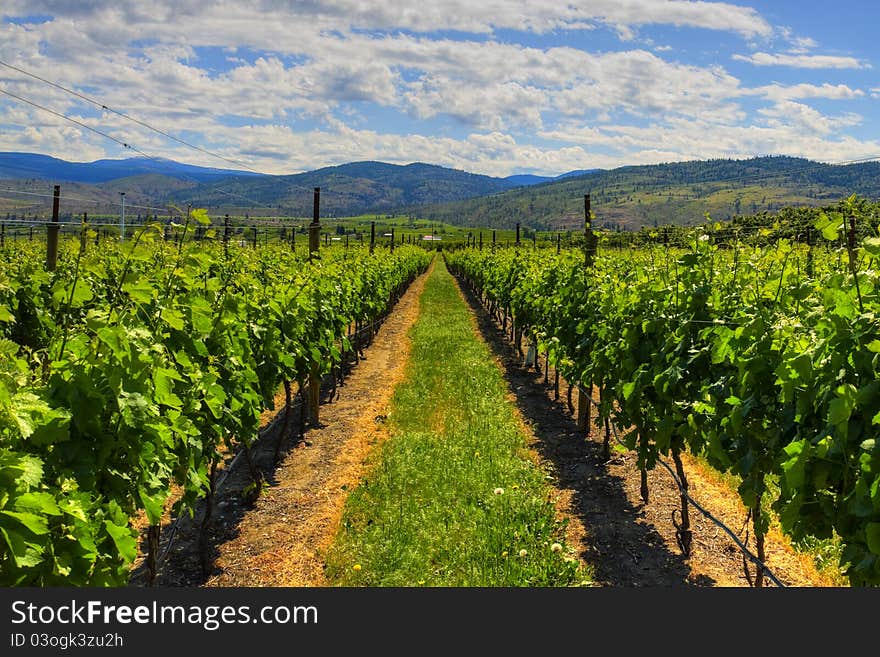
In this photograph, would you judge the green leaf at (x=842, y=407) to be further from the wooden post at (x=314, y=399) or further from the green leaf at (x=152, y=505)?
the wooden post at (x=314, y=399)

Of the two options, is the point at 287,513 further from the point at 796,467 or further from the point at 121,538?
the point at 796,467

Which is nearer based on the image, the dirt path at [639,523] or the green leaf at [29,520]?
the green leaf at [29,520]

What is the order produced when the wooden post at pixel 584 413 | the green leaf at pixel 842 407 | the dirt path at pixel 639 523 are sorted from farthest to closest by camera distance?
the wooden post at pixel 584 413
the dirt path at pixel 639 523
the green leaf at pixel 842 407

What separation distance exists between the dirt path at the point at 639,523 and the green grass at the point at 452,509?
11.8 inches

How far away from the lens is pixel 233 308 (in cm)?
550

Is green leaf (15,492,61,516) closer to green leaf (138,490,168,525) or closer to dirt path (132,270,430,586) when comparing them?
green leaf (138,490,168,525)

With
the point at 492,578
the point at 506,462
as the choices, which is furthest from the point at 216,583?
the point at 506,462

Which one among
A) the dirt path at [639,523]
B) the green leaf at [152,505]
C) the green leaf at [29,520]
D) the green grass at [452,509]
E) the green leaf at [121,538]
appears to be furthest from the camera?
the dirt path at [639,523]

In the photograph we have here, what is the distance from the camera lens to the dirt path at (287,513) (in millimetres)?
5500

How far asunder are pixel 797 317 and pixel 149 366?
3754 millimetres

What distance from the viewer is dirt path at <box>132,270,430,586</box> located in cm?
550

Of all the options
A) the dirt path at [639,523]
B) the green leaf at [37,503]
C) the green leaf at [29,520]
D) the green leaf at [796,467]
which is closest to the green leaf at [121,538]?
the green leaf at [37,503]

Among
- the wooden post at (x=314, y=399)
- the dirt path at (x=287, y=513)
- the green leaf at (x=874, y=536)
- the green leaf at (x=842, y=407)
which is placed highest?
the green leaf at (x=842, y=407)

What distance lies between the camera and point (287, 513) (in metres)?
6.66
